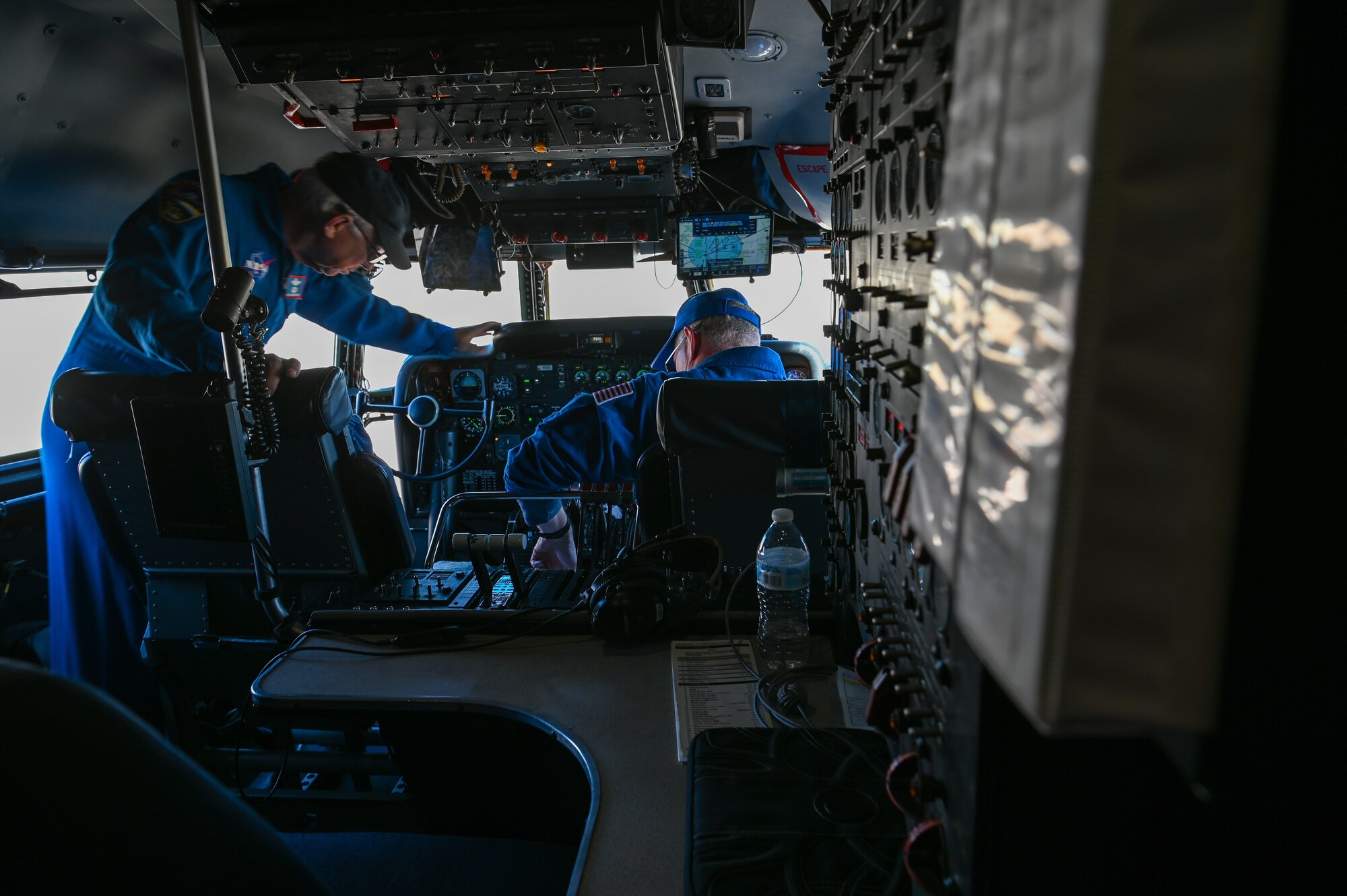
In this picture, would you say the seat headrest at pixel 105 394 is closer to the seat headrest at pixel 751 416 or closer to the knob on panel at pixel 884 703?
the seat headrest at pixel 751 416

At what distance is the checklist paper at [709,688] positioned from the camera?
3.32 feet

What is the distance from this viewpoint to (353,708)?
3.64 ft

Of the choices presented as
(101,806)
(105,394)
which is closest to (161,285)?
(105,394)

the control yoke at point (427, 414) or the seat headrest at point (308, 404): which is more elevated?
the seat headrest at point (308, 404)

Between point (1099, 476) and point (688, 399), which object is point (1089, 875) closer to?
point (1099, 476)

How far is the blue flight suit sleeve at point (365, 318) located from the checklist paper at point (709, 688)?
247 centimetres

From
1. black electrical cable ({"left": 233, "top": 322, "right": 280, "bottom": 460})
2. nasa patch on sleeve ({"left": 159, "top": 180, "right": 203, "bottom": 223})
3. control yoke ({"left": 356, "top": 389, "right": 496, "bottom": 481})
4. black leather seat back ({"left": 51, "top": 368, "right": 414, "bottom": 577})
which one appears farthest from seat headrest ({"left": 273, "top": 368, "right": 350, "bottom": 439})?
control yoke ({"left": 356, "top": 389, "right": 496, "bottom": 481})

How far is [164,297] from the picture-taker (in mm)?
1947

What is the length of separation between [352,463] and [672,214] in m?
2.57

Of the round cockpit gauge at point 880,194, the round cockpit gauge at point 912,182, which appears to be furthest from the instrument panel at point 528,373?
the round cockpit gauge at point 912,182

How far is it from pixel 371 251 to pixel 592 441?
3.59 feet

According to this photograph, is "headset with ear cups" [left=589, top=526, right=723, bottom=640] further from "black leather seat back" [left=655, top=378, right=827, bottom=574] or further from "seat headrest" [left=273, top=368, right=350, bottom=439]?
"seat headrest" [left=273, top=368, right=350, bottom=439]

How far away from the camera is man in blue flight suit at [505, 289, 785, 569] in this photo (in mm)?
2318

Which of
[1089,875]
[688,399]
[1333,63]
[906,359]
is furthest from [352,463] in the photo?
[1333,63]
